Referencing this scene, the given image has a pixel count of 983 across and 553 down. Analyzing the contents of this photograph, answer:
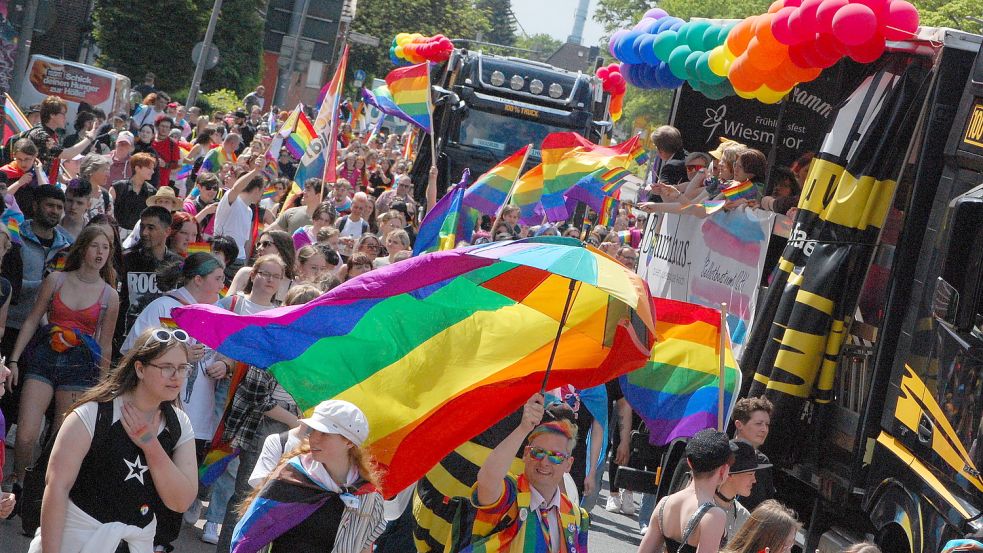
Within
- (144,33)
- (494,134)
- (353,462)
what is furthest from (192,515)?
(144,33)

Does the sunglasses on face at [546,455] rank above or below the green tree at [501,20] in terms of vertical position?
below

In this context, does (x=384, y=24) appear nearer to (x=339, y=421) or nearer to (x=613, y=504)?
(x=613, y=504)

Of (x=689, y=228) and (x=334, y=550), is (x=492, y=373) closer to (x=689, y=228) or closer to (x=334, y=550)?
(x=334, y=550)

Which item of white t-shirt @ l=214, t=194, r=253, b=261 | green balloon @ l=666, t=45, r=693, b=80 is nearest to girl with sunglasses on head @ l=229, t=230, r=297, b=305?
white t-shirt @ l=214, t=194, r=253, b=261

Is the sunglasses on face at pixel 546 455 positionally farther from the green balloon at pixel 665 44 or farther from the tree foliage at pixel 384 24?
the tree foliage at pixel 384 24

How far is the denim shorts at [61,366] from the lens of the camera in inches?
311

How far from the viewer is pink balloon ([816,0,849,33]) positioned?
8.30m

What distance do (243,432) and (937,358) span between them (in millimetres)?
3810

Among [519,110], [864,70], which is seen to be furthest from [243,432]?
[519,110]

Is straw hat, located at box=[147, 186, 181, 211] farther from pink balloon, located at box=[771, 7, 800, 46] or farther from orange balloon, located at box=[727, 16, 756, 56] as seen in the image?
pink balloon, located at box=[771, 7, 800, 46]

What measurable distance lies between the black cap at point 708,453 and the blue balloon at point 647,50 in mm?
6756

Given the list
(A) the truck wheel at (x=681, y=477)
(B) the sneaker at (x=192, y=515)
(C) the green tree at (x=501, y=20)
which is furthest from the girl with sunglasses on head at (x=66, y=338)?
(C) the green tree at (x=501, y=20)

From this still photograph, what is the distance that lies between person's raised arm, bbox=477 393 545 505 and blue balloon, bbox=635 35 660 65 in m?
7.12

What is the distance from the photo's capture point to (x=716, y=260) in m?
10.0
